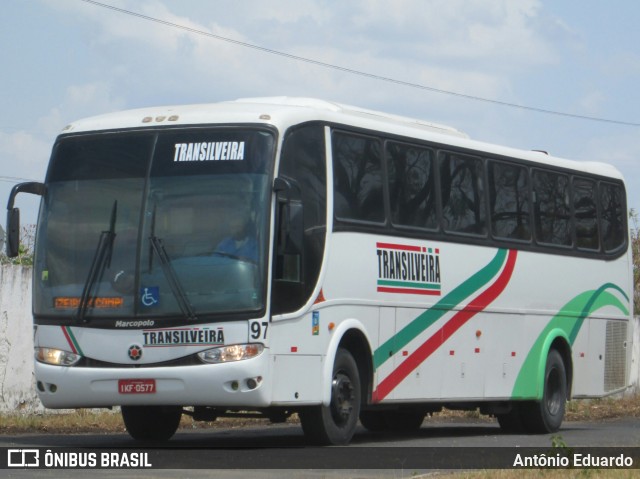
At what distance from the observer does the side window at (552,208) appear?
800 inches

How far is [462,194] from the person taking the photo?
60.8ft

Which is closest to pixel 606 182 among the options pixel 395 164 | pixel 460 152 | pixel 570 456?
pixel 460 152

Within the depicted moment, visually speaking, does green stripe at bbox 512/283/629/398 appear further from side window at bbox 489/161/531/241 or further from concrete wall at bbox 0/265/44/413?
concrete wall at bbox 0/265/44/413

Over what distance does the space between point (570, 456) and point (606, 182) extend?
34.1ft

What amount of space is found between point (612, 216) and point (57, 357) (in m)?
10.1

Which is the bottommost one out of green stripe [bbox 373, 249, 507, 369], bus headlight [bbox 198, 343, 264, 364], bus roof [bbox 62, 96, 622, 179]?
bus headlight [bbox 198, 343, 264, 364]

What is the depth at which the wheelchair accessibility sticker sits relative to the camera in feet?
47.6

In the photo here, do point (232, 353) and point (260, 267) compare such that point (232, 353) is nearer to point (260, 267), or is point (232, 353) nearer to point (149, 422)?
point (260, 267)

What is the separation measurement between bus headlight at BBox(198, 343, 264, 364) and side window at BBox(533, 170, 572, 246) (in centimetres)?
690

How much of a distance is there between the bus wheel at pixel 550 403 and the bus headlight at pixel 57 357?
741 cm

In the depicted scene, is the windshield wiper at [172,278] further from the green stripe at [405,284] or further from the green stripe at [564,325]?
the green stripe at [564,325]

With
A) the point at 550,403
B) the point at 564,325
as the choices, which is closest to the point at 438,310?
the point at 550,403

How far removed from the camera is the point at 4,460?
1295 centimetres

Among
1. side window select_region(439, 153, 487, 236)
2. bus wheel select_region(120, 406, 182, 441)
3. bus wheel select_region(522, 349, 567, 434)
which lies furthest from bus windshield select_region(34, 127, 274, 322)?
bus wheel select_region(522, 349, 567, 434)
